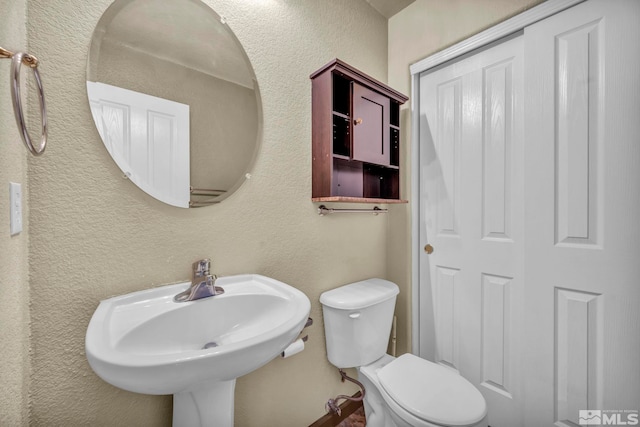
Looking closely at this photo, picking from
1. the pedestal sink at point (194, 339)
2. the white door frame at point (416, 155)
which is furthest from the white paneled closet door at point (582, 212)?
the pedestal sink at point (194, 339)

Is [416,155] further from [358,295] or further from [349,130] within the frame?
[358,295]

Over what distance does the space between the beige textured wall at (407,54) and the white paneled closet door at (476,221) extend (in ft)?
0.30

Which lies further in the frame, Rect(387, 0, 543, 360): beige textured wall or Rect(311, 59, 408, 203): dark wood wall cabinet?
Rect(387, 0, 543, 360): beige textured wall

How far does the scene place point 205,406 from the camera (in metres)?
0.78

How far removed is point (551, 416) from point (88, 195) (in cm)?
199

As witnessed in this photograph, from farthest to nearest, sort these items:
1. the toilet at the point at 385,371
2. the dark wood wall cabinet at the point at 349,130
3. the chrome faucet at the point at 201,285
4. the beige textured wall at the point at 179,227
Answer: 1. the dark wood wall cabinet at the point at 349,130
2. the toilet at the point at 385,371
3. the chrome faucet at the point at 201,285
4. the beige textured wall at the point at 179,227

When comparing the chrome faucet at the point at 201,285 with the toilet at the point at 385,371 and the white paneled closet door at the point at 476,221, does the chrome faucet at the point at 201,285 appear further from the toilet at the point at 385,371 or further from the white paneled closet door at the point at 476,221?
the white paneled closet door at the point at 476,221

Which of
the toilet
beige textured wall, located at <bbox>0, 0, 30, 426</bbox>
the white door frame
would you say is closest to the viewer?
beige textured wall, located at <bbox>0, 0, 30, 426</bbox>

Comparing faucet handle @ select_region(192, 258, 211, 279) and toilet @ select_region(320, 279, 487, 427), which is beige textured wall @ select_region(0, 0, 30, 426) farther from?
toilet @ select_region(320, 279, 487, 427)

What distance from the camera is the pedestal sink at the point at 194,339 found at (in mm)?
551

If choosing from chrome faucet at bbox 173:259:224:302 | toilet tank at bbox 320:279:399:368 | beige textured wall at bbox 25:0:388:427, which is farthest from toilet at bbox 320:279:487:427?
chrome faucet at bbox 173:259:224:302

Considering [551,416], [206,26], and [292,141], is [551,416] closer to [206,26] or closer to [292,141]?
[292,141]

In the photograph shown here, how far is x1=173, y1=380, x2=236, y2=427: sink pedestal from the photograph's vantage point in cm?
78

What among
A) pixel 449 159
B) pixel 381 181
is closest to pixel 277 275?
pixel 381 181
